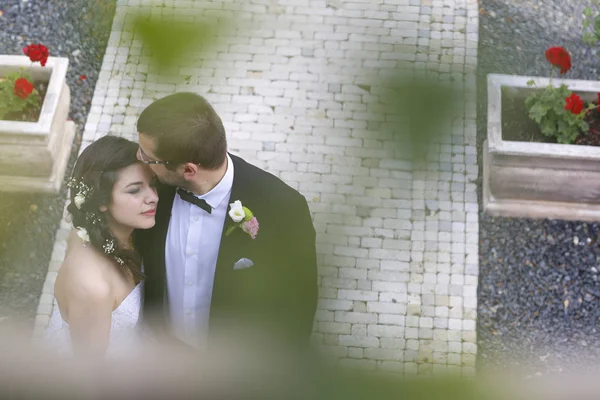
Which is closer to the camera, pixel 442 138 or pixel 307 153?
pixel 442 138

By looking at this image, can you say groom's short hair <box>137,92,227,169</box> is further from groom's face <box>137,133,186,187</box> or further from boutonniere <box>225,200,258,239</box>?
boutonniere <box>225,200,258,239</box>

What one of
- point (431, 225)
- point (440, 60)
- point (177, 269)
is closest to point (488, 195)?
point (431, 225)

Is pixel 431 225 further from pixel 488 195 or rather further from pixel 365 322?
pixel 365 322

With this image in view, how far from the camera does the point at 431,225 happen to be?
5.13 meters

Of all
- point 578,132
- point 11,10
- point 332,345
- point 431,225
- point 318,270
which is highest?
point 11,10

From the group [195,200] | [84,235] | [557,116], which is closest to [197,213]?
[195,200]

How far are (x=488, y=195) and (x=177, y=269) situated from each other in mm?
2841

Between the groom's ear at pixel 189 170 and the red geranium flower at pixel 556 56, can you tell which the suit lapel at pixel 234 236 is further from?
the red geranium flower at pixel 556 56

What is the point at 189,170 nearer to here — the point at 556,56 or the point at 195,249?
the point at 195,249

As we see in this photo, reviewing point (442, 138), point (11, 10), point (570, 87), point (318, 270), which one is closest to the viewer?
point (442, 138)

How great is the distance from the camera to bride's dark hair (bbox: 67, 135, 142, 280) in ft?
9.82

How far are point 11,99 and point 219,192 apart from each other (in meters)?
2.51

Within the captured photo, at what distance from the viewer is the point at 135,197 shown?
119 inches

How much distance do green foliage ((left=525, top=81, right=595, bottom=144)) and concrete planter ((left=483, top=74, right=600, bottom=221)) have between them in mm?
121
